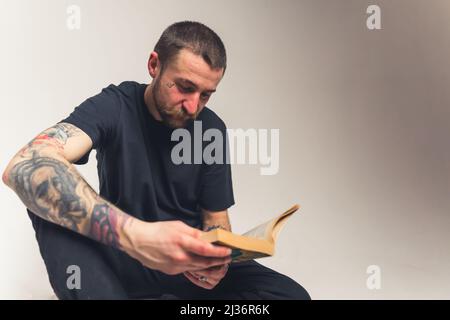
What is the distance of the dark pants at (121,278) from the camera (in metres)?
1.43

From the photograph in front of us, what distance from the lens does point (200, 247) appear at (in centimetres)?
126

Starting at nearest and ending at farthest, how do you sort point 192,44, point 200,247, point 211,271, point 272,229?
point 200,247
point 272,229
point 211,271
point 192,44

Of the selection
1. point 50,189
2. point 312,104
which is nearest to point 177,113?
point 50,189

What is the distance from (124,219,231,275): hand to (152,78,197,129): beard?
0.46 meters

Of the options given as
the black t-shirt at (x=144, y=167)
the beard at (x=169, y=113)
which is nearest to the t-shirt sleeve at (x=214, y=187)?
the black t-shirt at (x=144, y=167)

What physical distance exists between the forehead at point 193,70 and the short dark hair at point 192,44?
0.5 inches

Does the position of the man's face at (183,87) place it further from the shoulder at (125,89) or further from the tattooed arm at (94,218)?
the tattooed arm at (94,218)

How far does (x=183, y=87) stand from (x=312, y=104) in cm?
99

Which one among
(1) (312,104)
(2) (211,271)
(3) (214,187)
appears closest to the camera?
(2) (211,271)

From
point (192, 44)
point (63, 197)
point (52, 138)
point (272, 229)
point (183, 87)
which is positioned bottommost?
point (272, 229)

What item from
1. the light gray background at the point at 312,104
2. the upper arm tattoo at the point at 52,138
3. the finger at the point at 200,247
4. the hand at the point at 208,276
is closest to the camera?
the finger at the point at 200,247

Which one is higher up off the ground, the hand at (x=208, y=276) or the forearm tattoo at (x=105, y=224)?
the forearm tattoo at (x=105, y=224)

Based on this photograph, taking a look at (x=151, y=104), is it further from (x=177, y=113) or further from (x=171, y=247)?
(x=171, y=247)

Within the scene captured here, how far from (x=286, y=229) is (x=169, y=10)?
0.96 m
